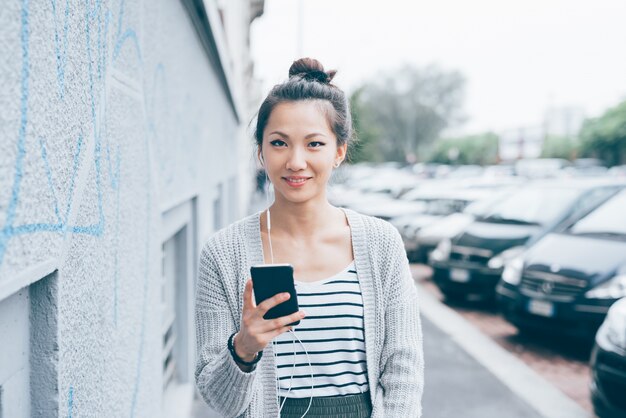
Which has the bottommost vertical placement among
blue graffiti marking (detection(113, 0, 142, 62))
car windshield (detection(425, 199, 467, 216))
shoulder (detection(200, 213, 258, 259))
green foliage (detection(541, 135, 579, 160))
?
car windshield (detection(425, 199, 467, 216))

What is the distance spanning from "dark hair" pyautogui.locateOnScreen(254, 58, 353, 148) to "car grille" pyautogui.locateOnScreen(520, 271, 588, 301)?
433 cm

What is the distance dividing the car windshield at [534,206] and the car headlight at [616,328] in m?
3.35

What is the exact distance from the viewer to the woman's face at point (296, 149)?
1.73 m

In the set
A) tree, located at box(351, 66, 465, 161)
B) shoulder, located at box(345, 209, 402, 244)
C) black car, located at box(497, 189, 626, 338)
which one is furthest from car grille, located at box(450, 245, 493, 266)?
tree, located at box(351, 66, 465, 161)

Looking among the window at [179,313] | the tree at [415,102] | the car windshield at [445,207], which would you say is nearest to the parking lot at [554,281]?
the window at [179,313]

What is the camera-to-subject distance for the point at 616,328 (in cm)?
402

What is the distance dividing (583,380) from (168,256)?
3870 mm

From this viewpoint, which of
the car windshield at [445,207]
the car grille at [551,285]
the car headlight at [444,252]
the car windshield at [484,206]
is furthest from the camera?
the car windshield at [445,207]

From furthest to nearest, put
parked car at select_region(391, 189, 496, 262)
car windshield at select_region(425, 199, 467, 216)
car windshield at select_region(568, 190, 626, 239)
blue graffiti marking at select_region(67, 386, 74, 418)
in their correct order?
car windshield at select_region(425, 199, 467, 216)
parked car at select_region(391, 189, 496, 262)
car windshield at select_region(568, 190, 626, 239)
blue graffiti marking at select_region(67, 386, 74, 418)

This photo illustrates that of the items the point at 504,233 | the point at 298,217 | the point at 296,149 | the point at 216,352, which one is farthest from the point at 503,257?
the point at 216,352

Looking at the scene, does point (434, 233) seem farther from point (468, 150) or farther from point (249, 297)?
point (468, 150)

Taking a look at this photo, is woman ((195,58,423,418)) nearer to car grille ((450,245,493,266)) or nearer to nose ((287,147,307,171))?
nose ((287,147,307,171))

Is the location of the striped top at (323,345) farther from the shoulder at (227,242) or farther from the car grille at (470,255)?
the car grille at (470,255)

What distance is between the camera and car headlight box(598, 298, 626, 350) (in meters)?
3.92
